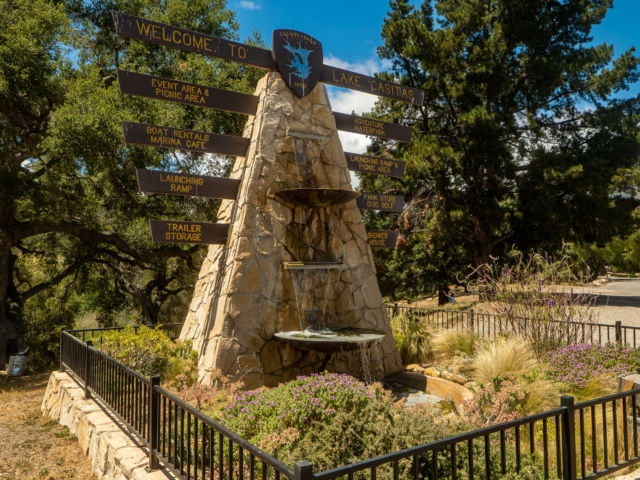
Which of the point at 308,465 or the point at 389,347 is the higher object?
the point at 308,465

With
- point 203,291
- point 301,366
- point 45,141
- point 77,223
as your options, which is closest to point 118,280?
point 77,223

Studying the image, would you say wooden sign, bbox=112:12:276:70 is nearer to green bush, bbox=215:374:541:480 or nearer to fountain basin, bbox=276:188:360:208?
fountain basin, bbox=276:188:360:208

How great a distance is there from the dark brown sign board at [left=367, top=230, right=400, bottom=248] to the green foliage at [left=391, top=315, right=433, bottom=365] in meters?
1.62

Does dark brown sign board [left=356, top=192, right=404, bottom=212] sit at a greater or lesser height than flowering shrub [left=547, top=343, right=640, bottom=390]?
greater

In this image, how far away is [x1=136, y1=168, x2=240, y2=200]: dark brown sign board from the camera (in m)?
6.94

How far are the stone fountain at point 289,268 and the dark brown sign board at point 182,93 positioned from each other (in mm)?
324

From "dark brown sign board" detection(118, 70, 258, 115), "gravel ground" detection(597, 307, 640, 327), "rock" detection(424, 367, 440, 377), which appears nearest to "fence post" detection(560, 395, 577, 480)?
"rock" detection(424, 367, 440, 377)

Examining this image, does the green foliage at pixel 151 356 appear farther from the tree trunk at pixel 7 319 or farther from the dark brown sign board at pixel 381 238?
the tree trunk at pixel 7 319

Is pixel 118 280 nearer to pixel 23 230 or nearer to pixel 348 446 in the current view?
pixel 23 230

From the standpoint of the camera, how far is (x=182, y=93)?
725 centimetres

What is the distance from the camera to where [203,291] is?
805 centimetres

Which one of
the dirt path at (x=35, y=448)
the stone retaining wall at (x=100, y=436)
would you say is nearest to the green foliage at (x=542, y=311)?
the stone retaining wall at (x=100, y=436)

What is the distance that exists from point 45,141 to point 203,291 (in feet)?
19.9

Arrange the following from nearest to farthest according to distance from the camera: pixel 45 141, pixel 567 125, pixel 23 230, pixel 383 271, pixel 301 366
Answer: pixel 301 366 < pixel 45 141 < pixel 23 230 < pixel 567 125 < pixel 383 271
